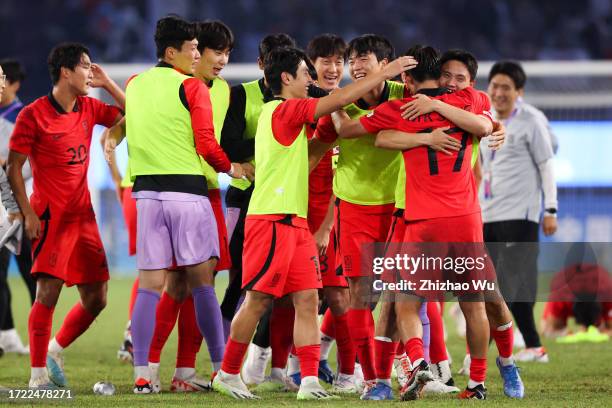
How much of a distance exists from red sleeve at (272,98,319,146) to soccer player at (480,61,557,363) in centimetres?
273

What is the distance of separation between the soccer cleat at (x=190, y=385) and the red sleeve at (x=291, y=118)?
1.49 metres

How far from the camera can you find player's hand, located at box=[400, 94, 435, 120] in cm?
530

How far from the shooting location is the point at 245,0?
67.5ft

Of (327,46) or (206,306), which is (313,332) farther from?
(327,46)

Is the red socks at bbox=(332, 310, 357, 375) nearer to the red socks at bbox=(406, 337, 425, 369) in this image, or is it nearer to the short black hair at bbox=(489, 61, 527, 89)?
the red socks at bbox=(406, 337, 425, 369)

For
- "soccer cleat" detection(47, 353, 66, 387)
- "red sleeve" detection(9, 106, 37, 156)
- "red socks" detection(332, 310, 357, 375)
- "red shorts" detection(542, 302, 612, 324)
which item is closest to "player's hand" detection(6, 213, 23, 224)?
"red sleeve" detection(9, 106, 37, 156)

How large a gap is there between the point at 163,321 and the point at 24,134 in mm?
1330

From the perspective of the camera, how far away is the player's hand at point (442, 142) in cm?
528

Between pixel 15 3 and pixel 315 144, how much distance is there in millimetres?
16317

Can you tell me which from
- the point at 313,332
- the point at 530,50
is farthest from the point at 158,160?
the point at 530,50

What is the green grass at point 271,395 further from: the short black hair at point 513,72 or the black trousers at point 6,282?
the short black hair at point 513,72

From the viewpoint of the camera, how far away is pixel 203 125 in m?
5.66

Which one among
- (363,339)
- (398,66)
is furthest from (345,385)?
(398,66)

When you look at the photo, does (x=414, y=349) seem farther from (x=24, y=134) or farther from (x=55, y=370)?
(x=24, y=134)
